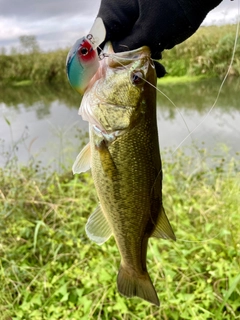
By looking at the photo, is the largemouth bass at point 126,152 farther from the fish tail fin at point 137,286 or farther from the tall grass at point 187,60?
the tall grass at point 187,60

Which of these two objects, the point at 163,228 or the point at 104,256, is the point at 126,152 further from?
the point at 104,256

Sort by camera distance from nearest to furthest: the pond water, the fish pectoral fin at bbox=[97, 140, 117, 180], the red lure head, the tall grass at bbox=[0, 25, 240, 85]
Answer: the red lure head < the fish pectoral fin at bbox=[97, 140, 117, 180] < the pond water < the tall grass at bbox=[0, 25, 240, 85]

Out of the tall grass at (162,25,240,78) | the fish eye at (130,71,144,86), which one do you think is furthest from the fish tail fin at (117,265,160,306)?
the tall grass at (162,25,240,78)

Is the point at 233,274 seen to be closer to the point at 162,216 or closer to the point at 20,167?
the point at 162,216

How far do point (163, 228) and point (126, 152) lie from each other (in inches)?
11.4

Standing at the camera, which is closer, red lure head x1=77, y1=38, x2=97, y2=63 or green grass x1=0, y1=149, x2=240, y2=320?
red lure head x1=77, y1=38, x2=97, y2=63

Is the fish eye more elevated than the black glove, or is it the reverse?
the black glove

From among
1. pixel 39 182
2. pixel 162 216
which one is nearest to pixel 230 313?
pixel 162 216

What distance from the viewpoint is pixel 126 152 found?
1.27 metres

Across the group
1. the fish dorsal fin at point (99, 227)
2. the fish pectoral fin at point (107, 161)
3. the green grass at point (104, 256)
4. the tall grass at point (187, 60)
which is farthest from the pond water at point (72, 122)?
the fish pectoral fin at point (107, 161)

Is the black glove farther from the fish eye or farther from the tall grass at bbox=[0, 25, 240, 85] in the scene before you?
the tall grass at bbox=[0, 25, 240, 85]

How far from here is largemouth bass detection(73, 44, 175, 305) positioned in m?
1.22

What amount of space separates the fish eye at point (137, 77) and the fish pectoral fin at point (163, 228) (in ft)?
1.40

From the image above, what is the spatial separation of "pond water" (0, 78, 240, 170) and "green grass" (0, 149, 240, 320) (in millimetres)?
595
